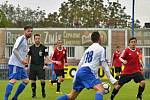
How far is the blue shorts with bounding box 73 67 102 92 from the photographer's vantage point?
11125 mm

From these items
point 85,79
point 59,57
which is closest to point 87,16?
point 59,57

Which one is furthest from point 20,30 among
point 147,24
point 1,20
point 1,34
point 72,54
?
point 1,20

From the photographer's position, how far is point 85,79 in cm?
1114

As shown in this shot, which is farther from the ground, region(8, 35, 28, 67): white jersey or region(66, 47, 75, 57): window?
region(8, 35, 28, 67): white jersey

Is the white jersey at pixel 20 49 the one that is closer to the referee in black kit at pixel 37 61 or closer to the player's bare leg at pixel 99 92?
the referee in black kit at pixel 37 61

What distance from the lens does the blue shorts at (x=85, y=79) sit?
11.1 meters

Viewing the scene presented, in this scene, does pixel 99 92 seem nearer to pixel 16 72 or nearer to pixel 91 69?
pixel 91 69

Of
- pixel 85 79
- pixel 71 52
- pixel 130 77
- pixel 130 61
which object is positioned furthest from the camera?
pixel 71 52

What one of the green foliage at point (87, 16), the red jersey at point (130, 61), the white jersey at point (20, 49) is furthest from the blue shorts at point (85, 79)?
the green foliage at point (87, 16)

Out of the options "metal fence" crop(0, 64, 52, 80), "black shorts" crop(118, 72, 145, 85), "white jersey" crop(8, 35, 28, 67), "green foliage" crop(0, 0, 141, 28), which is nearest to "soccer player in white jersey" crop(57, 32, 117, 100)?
"white jersey" crop(8, 35, 28, 67)

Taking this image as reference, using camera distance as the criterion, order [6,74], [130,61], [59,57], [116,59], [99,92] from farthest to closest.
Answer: [6,74], [116,59], [59,57], [130,61], [99,92]

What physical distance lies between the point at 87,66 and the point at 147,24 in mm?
46652

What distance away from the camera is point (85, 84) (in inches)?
438

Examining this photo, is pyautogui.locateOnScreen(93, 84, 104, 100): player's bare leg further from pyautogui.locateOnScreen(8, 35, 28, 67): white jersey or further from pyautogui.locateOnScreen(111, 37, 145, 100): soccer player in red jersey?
pyautogui.locateOnScreen(111, 37, 145, 100): soccer player in red jersey
